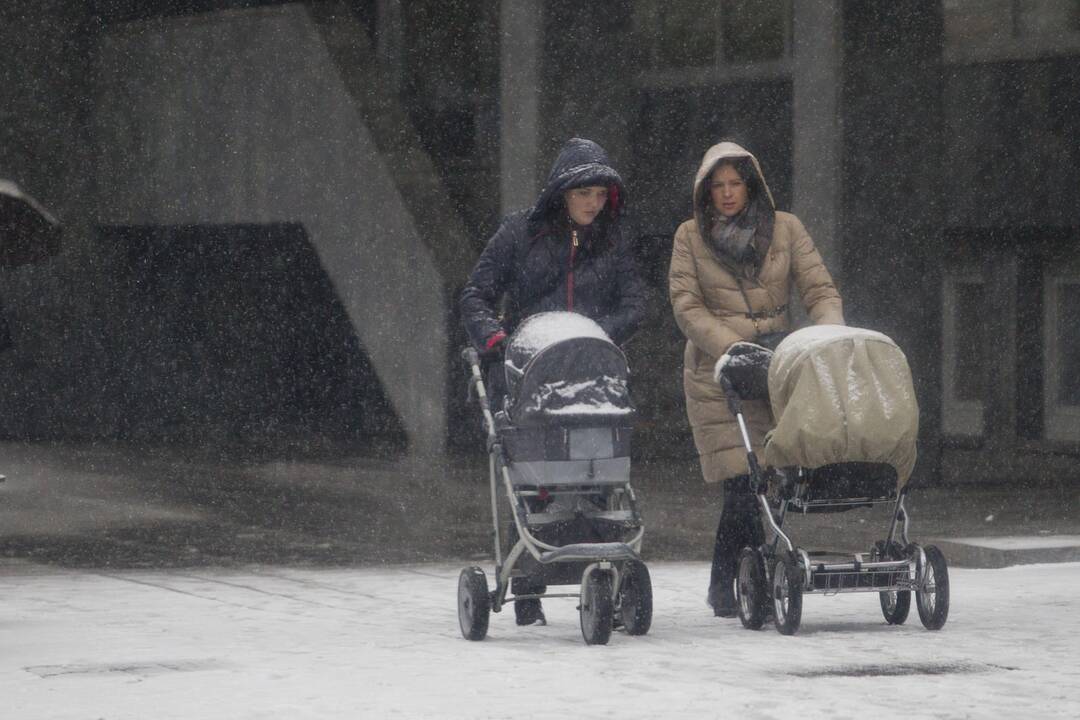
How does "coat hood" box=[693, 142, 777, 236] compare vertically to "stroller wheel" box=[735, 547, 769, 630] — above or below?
above

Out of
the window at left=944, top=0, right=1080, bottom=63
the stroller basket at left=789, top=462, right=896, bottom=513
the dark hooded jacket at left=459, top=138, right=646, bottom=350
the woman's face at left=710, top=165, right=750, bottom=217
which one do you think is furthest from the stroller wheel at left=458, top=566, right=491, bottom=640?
the window at left=944, top=0, right=1080, bottom=63

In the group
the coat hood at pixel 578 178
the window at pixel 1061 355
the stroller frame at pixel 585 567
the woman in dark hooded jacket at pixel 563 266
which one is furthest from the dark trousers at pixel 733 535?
the window at pixel 1061 355

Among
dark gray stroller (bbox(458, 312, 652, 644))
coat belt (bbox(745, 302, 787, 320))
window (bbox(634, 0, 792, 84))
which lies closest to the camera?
dark gray stroller (bbox(458, 312, 652, 644))

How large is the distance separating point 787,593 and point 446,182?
14.9 m

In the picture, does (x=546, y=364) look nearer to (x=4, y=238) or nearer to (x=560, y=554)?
(x=560, y=554)

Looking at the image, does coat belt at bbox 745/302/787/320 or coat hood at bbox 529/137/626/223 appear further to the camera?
coat belt at bbox 745/302/787/320

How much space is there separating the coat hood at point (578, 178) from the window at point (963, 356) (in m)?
15.7

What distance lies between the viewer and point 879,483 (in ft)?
28.1

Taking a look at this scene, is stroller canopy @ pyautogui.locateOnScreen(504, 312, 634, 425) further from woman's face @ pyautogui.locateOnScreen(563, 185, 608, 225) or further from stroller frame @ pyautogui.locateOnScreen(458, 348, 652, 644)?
woman's face @ pyautogui.locateOnScreen(563, 185, 608, 225)

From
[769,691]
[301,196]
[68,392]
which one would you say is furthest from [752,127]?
[769,691]

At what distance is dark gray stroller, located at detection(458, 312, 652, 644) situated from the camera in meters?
8.26

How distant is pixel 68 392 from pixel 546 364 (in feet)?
56.0

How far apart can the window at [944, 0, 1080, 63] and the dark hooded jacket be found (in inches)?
551

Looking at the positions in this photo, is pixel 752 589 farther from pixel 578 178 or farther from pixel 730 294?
pixel 578 178
